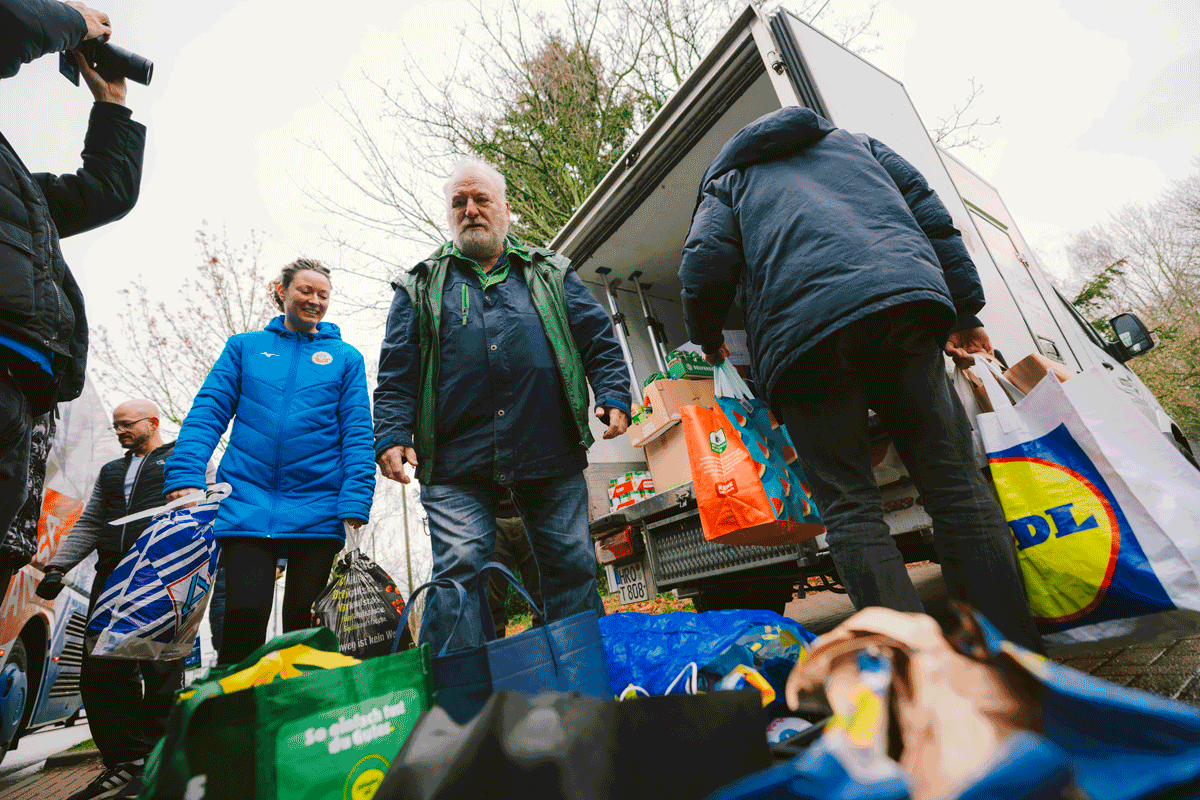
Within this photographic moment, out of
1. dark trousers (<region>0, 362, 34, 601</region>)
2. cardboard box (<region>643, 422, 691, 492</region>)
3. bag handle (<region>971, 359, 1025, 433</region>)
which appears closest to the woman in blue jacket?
dark trousers (<region>0, 362, 34, 601</region>)

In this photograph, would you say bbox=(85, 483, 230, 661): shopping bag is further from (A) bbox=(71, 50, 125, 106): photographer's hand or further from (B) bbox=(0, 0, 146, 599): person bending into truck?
(A) bbox=(71, 50, 125, 106): photographer's hand

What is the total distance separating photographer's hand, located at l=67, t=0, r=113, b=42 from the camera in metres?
1.60

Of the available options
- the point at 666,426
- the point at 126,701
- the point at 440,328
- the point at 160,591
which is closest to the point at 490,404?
the point at 440,328

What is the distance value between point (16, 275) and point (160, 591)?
99 cm

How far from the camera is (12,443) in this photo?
141 cm

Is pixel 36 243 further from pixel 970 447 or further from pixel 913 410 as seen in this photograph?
pixel 970 447

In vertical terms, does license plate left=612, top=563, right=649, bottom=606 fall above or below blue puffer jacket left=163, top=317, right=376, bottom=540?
below

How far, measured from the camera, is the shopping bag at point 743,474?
2.04 meters

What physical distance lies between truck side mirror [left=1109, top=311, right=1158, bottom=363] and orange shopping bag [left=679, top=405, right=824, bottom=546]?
3.09 metres

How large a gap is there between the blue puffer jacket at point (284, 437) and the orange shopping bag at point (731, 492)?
131 centimetres

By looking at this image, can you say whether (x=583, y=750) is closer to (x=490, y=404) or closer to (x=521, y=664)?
(x=521, y=664)

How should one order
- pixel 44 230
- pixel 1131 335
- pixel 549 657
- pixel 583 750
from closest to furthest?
1. pixel 583 750
2. pixel 549 657
3. pixel 44 230
4. pixel 1131 335

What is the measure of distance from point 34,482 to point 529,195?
25.9 feet

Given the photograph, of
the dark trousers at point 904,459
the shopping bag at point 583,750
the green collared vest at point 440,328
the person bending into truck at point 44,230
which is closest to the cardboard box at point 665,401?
the green collared vest at point 440,328
